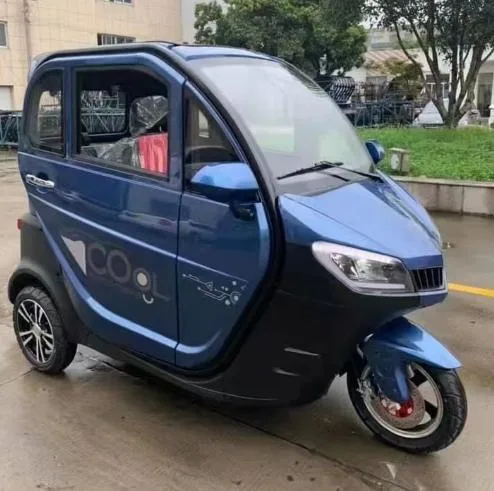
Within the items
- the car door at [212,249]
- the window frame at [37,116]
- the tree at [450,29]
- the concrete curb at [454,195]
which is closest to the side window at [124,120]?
the window frame at [37,116]

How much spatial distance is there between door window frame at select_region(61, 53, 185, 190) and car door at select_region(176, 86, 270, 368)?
50 millimetres

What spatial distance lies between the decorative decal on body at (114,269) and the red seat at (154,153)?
0.46 meters

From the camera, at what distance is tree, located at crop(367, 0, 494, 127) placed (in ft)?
37.8

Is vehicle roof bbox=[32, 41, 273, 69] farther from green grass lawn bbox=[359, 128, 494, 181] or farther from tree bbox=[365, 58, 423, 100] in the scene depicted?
tree bbox=[365, 58, 423, 100]

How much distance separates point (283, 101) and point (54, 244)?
153cm

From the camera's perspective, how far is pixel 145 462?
2.82m

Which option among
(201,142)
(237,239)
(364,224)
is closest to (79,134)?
(201,142)

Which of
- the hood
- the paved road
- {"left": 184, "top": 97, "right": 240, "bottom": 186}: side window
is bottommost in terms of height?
the paved road

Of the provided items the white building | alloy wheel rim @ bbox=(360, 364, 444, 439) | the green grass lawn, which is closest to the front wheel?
alloy wheel rim @ bbox=(360, 364, 444, 439)

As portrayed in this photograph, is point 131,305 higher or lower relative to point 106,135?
lower

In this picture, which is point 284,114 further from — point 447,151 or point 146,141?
point 447,151

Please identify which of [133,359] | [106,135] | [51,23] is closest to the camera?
[133,359]

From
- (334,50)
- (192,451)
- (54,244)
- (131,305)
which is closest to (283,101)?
(131,305)

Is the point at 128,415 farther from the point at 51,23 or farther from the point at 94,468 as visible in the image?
the point at 51,23
